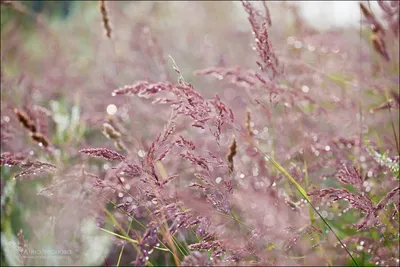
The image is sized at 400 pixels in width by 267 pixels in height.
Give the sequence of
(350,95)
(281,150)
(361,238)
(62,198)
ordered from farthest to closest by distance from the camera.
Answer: (350,95) < (281,150) < (62,198) < (361,238)

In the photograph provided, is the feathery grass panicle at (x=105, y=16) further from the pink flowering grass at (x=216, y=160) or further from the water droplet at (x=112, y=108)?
the water droplet at (x=112, y=108)

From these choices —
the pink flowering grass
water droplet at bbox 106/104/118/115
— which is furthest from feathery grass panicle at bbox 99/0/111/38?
water droplet at bbox 106/104/118/115

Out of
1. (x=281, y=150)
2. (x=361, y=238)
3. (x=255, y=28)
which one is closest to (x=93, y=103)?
(x=281, y=150)

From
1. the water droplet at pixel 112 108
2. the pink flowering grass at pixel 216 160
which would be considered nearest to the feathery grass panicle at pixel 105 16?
the pink flowering grass at pixel 216 160

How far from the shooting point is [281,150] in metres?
2.02

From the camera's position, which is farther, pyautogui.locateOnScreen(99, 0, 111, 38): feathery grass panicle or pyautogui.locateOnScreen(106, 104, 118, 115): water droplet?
pyautogui.locateOnScreen(106, 104, 118, 115): water droplet

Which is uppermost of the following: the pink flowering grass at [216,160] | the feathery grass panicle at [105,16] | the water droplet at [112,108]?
the feathery grass panicle at [105,16]

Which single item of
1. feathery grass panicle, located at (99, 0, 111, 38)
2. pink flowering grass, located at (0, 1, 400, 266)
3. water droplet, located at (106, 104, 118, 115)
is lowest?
water droplet, located at (106, 104, 118, 115)

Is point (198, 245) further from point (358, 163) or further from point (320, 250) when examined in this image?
point (358, 163)

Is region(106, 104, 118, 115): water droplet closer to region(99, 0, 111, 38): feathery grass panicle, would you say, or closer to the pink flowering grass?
the pink flowering grass

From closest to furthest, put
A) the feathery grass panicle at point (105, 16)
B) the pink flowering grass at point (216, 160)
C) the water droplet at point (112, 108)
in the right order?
the pink flowering grass at point (216, 160) < the feathery grass panicle at point (105, 16) < the water droplet at point (112, 108)

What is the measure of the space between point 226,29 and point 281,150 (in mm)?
3306

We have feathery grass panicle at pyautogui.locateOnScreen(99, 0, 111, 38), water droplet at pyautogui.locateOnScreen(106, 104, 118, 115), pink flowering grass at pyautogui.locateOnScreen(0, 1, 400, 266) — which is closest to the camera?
pink flowering grass at pyautogui.locateOnScreen(0, 1, 400, 266)

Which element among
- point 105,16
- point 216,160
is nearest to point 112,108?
point 105,16
